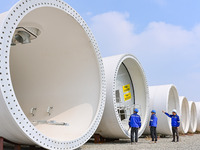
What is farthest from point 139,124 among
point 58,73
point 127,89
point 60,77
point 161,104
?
point 161,104

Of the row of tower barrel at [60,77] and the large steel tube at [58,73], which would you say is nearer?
the row of tower barrel at [60,77]

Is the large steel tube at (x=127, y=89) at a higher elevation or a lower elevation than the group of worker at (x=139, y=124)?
higher

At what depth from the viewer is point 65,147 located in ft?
20.1

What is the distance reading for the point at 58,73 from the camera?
8297 mm

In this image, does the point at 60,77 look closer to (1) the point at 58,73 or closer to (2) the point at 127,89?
(1) the point at 58,73

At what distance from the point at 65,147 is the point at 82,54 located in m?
3.09

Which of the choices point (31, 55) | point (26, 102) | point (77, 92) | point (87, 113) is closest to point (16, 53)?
point (31, 55)

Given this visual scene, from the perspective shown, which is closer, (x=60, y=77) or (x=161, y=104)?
(x=60, y=77)

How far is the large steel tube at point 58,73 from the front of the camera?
6795mm

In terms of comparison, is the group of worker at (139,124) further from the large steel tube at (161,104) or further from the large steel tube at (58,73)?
the large steel tube at (161,104)

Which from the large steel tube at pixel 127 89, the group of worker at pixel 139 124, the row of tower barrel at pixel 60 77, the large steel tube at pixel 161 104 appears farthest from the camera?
the large steel tube at pixel 161 104

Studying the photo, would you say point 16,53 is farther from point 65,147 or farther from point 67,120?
point 65,147

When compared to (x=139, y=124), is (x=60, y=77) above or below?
above

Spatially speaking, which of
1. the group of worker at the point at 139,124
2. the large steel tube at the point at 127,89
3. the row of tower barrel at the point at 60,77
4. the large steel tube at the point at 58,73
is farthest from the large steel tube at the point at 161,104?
the large steel tube at the point at 58,73
